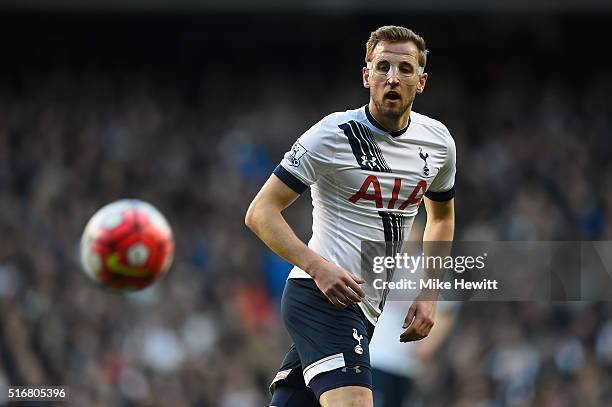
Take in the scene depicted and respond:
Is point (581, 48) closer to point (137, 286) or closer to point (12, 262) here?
point (12, 262)

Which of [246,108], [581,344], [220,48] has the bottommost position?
[581,344]

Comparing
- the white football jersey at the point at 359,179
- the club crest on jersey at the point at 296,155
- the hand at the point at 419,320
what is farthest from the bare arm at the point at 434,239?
the club crest on jersey at the point at 296,155

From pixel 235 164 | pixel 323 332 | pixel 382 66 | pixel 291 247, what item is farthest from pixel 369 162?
pixel 235 164

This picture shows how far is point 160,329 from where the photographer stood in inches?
534

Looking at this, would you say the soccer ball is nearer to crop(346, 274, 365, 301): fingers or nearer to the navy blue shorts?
the navy blue shorts

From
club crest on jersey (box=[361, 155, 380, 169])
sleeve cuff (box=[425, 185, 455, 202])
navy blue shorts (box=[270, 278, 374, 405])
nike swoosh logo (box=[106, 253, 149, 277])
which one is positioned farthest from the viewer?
nike swoosh logo (box=[106, 253, 149, 277])

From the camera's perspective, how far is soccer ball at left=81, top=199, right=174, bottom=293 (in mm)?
7969

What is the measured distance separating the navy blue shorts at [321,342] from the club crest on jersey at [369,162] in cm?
64

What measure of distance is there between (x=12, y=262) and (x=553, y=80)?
8.27 metres

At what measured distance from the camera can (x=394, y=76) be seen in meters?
5.66

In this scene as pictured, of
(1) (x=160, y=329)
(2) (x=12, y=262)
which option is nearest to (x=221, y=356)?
(1) (x=160, y=329)

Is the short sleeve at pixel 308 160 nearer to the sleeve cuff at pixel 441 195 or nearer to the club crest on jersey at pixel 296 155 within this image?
the club crest on jersey at pixel 296 155

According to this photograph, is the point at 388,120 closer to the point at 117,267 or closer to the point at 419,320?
the point at 419,320

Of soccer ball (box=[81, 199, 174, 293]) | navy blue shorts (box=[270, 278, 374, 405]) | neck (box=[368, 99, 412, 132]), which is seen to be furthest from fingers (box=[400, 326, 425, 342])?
soccer ball (box=[81, 199, 174, 293])
